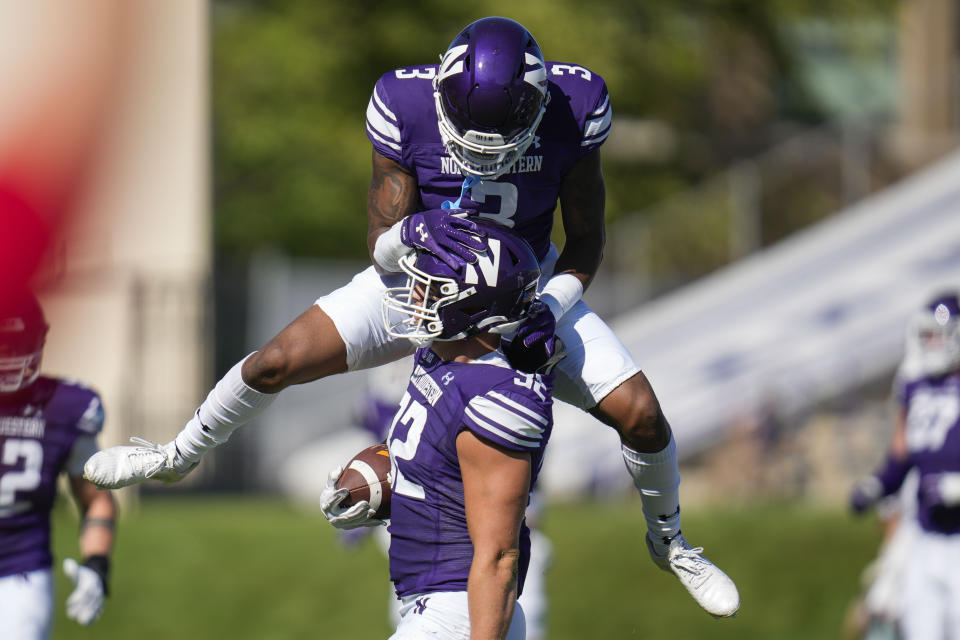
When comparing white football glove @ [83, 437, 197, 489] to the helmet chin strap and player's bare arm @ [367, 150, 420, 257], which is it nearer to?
player's bare arm @ [367, 150, 420, 257]

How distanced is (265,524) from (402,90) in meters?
7.17

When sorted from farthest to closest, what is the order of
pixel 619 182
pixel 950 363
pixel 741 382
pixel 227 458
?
pixel 619 182, pixel 741 382, pixel 227 458, pixel 950 363

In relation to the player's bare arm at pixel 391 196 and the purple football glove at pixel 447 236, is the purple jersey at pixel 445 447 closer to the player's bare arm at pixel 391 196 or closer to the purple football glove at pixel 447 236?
the purple football glove at pixel 447 236

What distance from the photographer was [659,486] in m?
4.43

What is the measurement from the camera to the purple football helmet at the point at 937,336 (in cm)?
732

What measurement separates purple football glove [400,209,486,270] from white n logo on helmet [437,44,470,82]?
39 centimetres

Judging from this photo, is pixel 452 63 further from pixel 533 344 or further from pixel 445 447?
pixel 445 447

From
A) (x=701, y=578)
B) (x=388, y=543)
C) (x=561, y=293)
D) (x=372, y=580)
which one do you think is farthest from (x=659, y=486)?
(x=372, y=580)

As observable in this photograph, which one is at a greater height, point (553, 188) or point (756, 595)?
point (553, 188)

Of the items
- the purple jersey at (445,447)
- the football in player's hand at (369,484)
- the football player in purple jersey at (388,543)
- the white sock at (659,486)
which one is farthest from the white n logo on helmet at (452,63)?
the football player in purple jersey at (388,543)

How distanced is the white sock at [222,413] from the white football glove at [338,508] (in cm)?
35

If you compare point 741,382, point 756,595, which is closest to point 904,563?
point 756,595

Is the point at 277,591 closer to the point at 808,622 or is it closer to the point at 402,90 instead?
the point at 808,622

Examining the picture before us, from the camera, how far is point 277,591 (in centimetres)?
1052
